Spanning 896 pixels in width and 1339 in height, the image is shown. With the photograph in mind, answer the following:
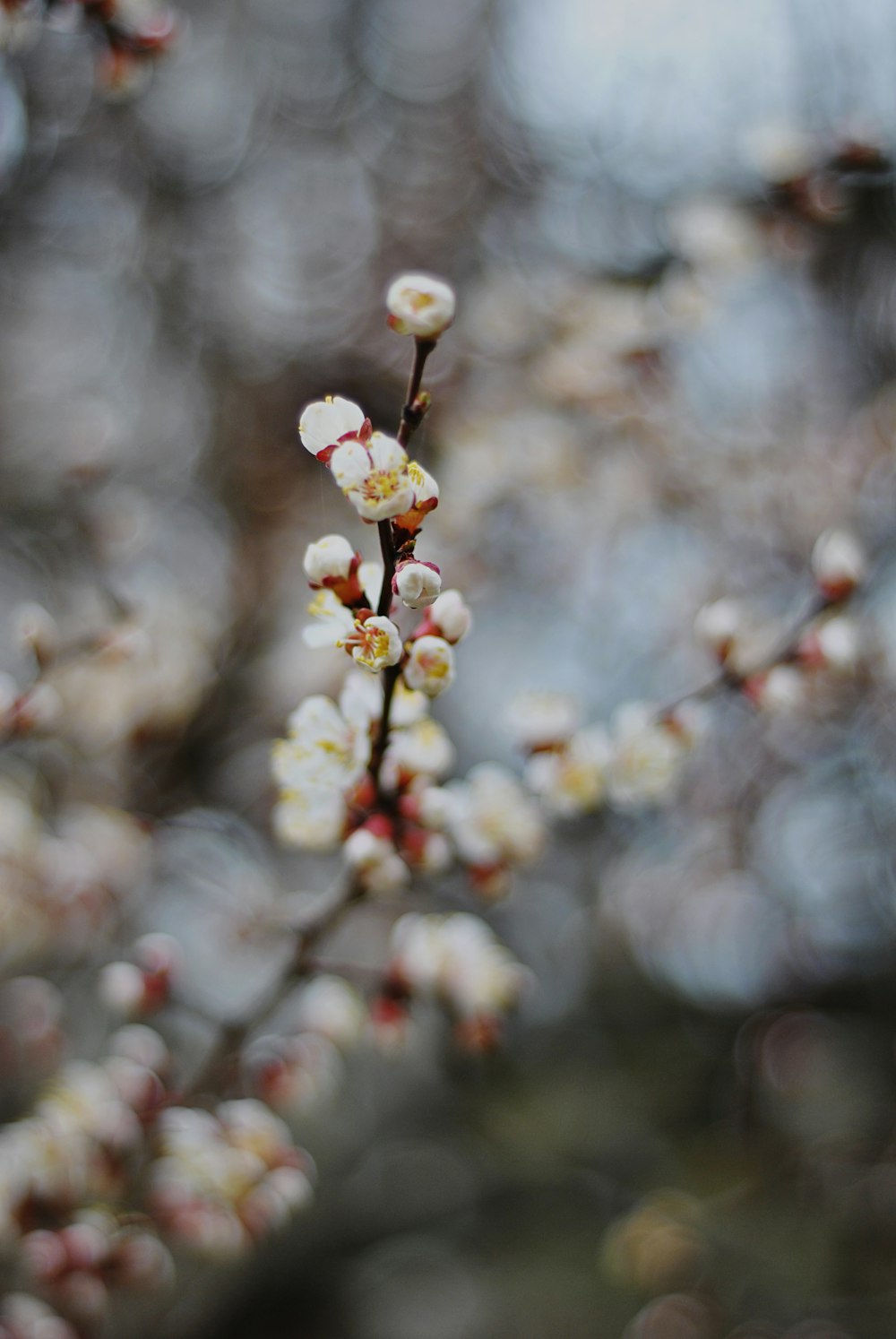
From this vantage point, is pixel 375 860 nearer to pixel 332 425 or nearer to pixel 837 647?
pixel 332 425

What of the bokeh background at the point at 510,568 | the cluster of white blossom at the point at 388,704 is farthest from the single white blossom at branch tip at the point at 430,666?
the bokeh background at the point at 510,568

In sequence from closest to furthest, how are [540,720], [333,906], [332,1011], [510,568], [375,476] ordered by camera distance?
Answer: 1. [375,476]
2. [333,906]
3. [540,720]
4. [332,1011]
5. [510,568]

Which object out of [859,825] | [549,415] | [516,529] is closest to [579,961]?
[859,825]

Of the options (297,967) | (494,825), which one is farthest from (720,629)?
(297,967)

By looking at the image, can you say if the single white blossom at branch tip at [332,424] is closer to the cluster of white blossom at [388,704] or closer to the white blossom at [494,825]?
the cluster of white blossom at [388,704]

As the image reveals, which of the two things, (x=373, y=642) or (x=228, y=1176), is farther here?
(x=228, y=1176)

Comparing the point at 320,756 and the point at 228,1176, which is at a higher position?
the point at 320,756

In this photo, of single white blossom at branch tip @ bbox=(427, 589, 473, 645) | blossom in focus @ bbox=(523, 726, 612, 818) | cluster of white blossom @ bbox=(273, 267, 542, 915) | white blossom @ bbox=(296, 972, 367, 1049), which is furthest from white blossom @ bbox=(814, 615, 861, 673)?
white blossom @ bbox=(296, 972, 367, 1049)
